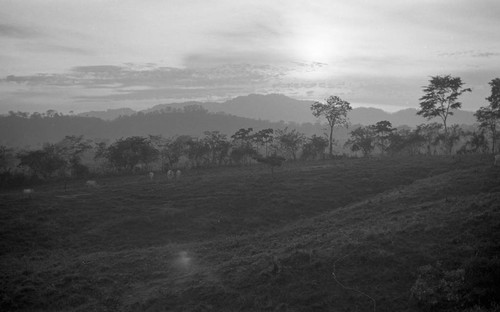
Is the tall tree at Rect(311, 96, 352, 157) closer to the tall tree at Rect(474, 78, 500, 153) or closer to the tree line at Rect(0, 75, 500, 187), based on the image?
the tree line at Rect(0, 75, 500, 187)

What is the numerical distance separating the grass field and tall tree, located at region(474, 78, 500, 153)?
24772mm

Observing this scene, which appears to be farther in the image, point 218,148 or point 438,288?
point 218,148

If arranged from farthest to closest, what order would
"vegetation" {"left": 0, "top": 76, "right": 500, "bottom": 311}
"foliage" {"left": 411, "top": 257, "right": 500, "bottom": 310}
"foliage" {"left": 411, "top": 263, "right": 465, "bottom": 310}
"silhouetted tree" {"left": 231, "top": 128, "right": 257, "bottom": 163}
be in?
"silhouetted tree" {"left": 231, "top": 128, "right": 257, "bottom": 163} < "vegetation" {"left": 0, "top": 76, "right": 500, "bottom": 311} < "foliage" {"left": 411, "top": 263, "right": 465, "bottom": 310} < "foliage" {"left": 411, "top": 257, "right": 500, "bottom": 310}

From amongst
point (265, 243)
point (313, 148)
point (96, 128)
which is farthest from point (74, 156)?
point (96, 128)

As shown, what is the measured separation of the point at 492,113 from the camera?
51562 millimetres

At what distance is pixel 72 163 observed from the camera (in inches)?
2160

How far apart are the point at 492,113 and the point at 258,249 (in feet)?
158

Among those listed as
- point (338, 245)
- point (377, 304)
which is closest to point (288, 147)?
point (338, 245)

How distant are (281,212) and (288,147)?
38.1m

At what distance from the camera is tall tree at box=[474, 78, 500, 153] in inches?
1988

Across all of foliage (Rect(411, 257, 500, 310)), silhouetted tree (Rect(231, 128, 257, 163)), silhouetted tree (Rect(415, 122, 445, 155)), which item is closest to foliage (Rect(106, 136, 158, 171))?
silhouetted tree (Rect(231, 128, 257, 163))

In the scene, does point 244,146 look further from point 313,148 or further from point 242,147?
point 313,148

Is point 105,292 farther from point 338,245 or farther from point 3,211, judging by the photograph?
point 3,211

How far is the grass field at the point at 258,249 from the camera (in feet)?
40.6
